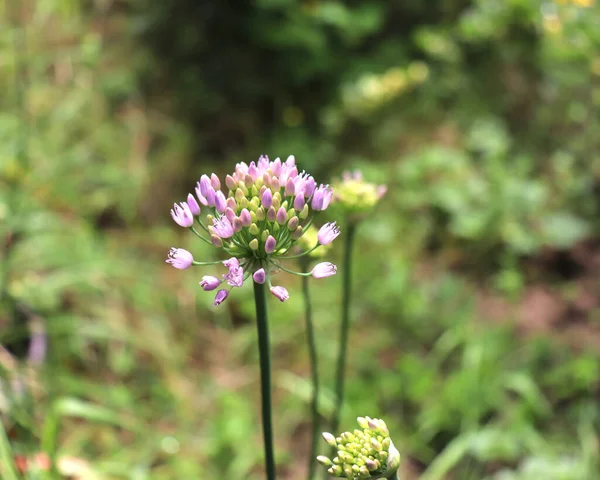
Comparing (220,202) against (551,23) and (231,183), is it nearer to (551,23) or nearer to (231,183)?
(231,183)

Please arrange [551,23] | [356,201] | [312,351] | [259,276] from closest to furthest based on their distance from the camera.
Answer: [259,276]
[312,351]
[356,201]
[551,23]

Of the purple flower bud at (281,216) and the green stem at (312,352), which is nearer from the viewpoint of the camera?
the purple flower bud at (281,216)

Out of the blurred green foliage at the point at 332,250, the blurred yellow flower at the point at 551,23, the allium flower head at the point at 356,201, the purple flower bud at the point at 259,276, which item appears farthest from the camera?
the blurred yellow flower at the point at 551,23

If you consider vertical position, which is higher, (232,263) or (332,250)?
(332,250)

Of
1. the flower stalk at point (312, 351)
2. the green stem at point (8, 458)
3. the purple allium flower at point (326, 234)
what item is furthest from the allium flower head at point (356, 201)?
the green stem at point (8, 458)

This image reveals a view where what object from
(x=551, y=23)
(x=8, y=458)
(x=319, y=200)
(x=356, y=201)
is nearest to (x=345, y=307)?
(x=356, y=201)

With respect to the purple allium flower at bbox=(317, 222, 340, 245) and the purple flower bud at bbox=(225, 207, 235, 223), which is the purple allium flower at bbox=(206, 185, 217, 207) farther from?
the purple allium flower at bbox=(317, 222, 340, 245)

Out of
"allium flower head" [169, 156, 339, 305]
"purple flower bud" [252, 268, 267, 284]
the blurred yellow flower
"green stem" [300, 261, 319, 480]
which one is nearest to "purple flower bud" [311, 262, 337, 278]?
"allium flower head" [169, 156, 339, 305]

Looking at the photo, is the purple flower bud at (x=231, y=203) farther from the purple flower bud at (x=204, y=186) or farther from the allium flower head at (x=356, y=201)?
the allium flower head at (x=356, y=201)
